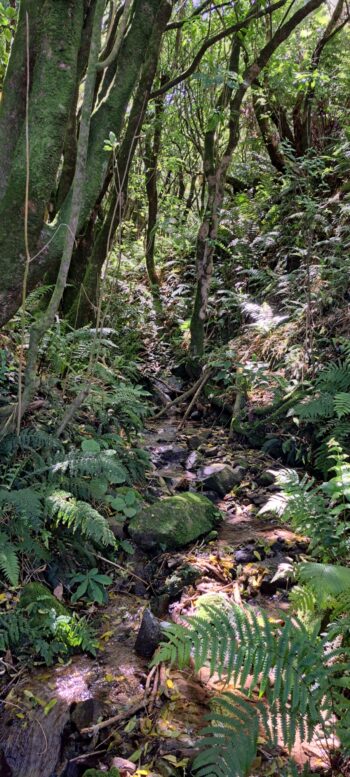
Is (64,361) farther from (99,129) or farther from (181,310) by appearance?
(181,310)

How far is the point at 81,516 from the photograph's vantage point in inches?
135

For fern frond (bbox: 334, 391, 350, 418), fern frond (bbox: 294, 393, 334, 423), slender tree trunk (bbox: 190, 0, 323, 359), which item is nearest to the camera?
fern frond (bbox: 334, 391, 350, 418)

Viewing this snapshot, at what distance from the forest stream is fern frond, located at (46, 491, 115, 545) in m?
0.57

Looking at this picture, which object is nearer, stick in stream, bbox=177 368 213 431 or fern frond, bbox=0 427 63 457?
fern frond, bbox=0 427 63 457

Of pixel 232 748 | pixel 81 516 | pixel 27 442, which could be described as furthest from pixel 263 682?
pixel 27 442

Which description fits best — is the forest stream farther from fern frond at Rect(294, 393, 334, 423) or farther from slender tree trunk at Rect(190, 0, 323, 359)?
slender tree trunk at Rect(190, 0, 323, 359)

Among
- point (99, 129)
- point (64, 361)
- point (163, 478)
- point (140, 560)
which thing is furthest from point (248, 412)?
point (99, 129)

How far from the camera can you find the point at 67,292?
→ 25.1 feet

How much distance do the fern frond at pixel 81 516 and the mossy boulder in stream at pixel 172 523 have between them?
77cm

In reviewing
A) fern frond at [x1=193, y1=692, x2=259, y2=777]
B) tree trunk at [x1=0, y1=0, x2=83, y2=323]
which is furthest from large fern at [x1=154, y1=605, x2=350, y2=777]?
tree trunk at [x1=0, y1=0, x2=83, y2=323]

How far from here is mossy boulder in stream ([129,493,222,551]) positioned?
4176 millimetres

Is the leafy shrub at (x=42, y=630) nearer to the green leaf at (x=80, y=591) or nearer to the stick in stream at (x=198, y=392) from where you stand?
the green leaf at (x=80, y=591)

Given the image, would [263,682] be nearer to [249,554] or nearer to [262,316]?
[249,554]

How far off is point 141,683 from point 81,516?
41.3 inches
